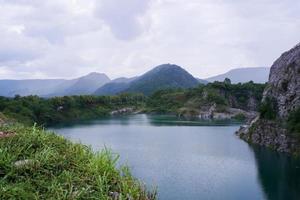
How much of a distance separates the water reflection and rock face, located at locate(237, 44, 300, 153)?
3.74 meters

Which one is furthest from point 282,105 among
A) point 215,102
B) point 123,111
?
point 123,111

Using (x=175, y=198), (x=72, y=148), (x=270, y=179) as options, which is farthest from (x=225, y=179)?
(x=72, y=148)

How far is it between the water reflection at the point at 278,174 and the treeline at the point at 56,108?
2440 inches

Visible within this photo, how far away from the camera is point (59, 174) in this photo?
279 inches

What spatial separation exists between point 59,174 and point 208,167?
163 ft

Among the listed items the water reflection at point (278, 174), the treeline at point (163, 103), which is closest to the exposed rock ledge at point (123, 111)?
the treeline at point (163, 103)

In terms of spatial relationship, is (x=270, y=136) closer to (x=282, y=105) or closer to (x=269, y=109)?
(x=269, y=109)

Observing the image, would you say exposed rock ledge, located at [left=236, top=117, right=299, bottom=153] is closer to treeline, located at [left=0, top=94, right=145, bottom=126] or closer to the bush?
the bush

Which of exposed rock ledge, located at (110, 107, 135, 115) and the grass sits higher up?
the grass

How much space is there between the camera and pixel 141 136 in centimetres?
9350

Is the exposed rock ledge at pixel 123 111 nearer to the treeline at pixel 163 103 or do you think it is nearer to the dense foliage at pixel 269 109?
the treeline at pixel 163 103

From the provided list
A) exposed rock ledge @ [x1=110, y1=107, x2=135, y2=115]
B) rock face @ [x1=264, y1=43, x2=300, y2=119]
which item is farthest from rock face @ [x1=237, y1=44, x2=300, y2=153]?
exposed rock ledge @ [x1=110, y1=107, x2=135, y2=115]

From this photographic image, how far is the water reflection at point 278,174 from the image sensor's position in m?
43.4

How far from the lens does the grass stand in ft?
21.2
